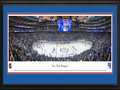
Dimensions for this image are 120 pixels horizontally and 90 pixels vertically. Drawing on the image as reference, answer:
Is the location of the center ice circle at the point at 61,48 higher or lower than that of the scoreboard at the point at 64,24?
lower

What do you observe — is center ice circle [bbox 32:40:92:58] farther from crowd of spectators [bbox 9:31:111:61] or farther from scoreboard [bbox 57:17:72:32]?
scoreboard [bbox 57:17:72:32]

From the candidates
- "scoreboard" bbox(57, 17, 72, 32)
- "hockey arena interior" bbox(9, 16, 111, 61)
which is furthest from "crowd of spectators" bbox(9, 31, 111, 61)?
"scoreboard" bbox(57, 17, 72, 32)

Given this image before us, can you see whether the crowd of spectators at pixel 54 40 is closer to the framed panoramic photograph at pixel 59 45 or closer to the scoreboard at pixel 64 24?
the framed panoramic photograph at pixel 59 45

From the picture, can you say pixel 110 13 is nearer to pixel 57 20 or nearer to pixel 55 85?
pixel 57 20

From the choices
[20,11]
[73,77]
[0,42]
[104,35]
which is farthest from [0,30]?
[104,35]

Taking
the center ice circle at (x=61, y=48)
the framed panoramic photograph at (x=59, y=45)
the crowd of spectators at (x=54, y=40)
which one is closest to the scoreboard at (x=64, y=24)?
the framed panoramic photograph at (x=59, y=45)

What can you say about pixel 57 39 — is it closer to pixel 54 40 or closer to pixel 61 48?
pixel 54 40

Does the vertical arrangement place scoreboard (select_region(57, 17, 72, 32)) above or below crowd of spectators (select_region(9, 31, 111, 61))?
above

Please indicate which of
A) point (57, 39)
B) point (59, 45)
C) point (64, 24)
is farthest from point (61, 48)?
point (64, 24)
